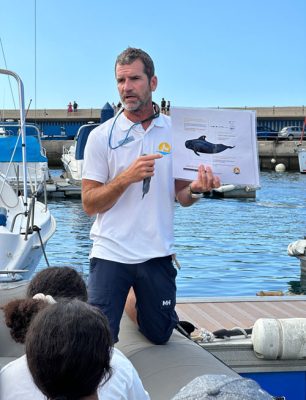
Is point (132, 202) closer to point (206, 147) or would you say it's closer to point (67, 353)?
point (206, 147)

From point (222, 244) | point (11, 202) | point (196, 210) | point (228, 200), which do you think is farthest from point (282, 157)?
point (11, 202)

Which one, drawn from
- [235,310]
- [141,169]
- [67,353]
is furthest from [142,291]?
[235,310]

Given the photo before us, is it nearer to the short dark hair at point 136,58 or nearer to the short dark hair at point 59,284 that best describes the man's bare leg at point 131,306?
the short dark hair at point 59,284

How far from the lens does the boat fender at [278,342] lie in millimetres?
4824

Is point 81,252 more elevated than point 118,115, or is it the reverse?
point 118,115

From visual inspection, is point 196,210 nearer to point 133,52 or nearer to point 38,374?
point 133,52

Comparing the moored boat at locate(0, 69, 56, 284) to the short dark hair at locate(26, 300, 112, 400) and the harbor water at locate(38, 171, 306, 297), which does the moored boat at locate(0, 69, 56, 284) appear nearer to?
the harbor water at locate(38, 171, 306, 297)

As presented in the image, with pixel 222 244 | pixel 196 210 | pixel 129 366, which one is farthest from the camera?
pixel 196 210

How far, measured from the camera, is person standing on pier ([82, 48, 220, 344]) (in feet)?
12.8

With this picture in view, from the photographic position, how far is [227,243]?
17531 millimetres

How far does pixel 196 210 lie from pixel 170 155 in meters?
21.7

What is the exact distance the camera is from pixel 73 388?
6.53 feet

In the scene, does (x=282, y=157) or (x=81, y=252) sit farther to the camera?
(x=282, y=157)

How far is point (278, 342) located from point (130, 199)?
164 centimetres
